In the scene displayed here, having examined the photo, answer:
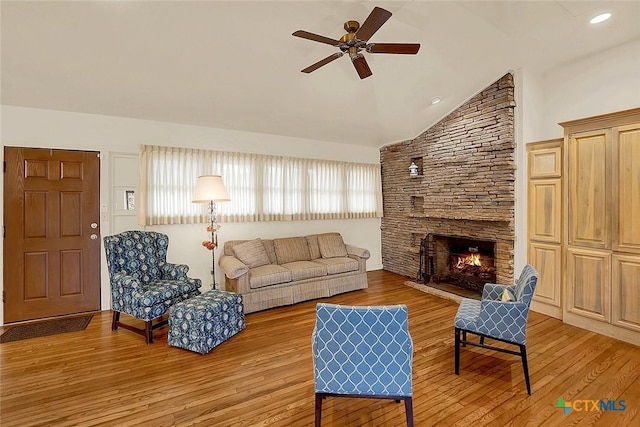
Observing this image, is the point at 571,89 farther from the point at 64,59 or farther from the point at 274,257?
the point at 64,59

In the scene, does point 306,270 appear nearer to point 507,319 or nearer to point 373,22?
point 507,319

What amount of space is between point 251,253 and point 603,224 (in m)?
4.19

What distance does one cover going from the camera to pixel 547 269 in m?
3.72

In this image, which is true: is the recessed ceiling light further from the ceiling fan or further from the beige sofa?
the beige sofa

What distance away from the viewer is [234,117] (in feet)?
14.6

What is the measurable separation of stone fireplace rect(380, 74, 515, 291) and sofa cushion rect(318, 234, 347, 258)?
1.35 m

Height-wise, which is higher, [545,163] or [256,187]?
[545,163]

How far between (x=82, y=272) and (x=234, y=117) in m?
2.89

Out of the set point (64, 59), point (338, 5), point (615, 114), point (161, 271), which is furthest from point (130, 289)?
point (615, 114)

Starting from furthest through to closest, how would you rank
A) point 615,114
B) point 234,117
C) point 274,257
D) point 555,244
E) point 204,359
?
point 274,257 → point 234,117 → point 555,244 → point 615,114 → point 204,359

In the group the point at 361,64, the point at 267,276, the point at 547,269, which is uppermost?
the point at 361,64

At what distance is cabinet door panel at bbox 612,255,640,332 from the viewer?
2.96 metres

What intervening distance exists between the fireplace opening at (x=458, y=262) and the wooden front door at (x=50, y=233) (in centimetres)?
495

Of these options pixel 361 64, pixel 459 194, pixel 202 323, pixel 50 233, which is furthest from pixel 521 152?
pixel 50 233
